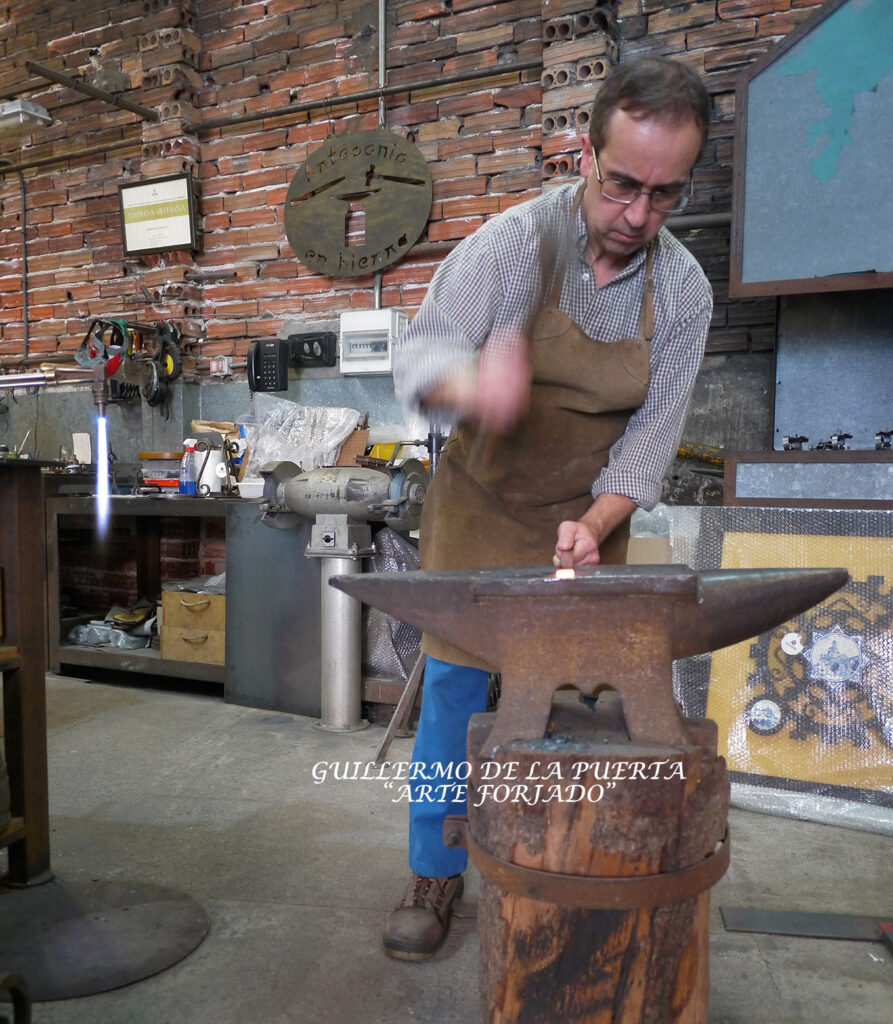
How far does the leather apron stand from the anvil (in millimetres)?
527

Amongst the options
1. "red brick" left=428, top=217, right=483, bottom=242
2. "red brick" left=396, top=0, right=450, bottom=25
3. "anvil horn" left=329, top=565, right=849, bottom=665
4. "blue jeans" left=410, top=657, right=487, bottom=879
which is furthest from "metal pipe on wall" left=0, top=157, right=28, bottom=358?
"anvil horn" left=329, top=565, right=849, bottom=665

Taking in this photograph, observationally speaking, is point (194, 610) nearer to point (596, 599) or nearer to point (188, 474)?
point (188, 474)

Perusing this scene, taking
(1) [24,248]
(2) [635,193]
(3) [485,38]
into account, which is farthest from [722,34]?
(1) [24,248]

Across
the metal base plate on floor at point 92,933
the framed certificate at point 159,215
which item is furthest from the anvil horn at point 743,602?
the framed certificate at point 159,215

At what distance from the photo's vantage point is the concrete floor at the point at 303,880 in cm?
152

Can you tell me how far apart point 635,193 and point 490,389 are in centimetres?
46

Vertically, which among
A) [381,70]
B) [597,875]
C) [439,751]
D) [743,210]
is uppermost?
[381,70]

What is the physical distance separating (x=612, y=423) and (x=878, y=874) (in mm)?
1375

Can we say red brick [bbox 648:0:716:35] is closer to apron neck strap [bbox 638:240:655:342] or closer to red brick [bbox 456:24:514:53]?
red brick [bbox 456:24:514:53]

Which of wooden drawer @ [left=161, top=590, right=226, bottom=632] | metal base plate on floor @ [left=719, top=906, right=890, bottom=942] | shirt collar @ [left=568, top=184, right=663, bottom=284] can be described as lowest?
metal base plate on floor @ [left=719, top=906, right=890, bottom=942]

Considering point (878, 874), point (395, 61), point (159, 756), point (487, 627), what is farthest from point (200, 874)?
point (395, 61)

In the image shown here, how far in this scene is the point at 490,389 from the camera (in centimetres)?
127

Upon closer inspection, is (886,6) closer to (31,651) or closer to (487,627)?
(487,627)

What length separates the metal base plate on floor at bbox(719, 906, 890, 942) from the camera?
1.74m
